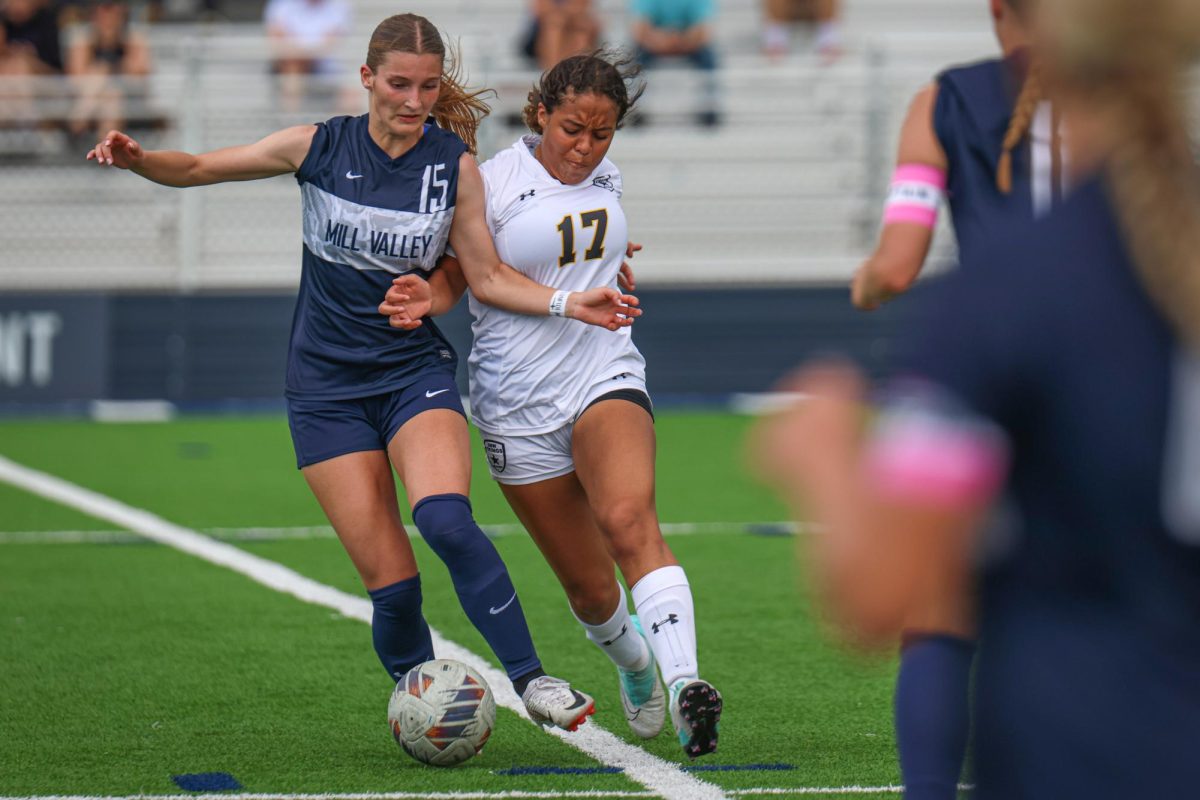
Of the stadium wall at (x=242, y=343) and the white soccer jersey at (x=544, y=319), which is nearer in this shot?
the white soccer jersey at (x=544, y=319)

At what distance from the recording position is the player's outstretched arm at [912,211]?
3.61 m

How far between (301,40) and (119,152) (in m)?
13.2

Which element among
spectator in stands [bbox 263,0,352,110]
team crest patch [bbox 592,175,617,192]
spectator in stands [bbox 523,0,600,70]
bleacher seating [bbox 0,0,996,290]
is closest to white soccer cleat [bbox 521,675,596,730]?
team crest patch [bbox 592,175,617,192]

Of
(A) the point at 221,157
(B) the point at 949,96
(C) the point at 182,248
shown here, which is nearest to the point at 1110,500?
(B) the point at 949,96

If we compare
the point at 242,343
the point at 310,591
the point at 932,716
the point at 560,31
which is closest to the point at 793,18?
the point at 560,31

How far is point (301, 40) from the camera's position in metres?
18.2

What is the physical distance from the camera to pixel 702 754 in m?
4.93

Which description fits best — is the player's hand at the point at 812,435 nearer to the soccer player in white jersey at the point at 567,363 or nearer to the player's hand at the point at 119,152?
the soccer player in white jersey at the point at 567,363

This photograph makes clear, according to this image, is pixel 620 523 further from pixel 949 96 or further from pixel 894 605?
pixel 894 605

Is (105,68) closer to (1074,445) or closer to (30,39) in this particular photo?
(30,39)

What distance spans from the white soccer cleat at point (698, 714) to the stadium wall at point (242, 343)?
10745mm

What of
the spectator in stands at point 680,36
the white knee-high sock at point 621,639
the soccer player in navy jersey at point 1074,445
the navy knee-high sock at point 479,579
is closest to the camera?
the soccer player in navy jersey at point 1074,445

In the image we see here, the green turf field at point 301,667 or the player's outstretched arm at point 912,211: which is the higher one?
the player's outstretched arm at point 912,211

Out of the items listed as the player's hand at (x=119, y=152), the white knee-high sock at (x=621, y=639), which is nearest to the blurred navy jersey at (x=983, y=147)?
the white knee-high sock at (x=621, y=639)
